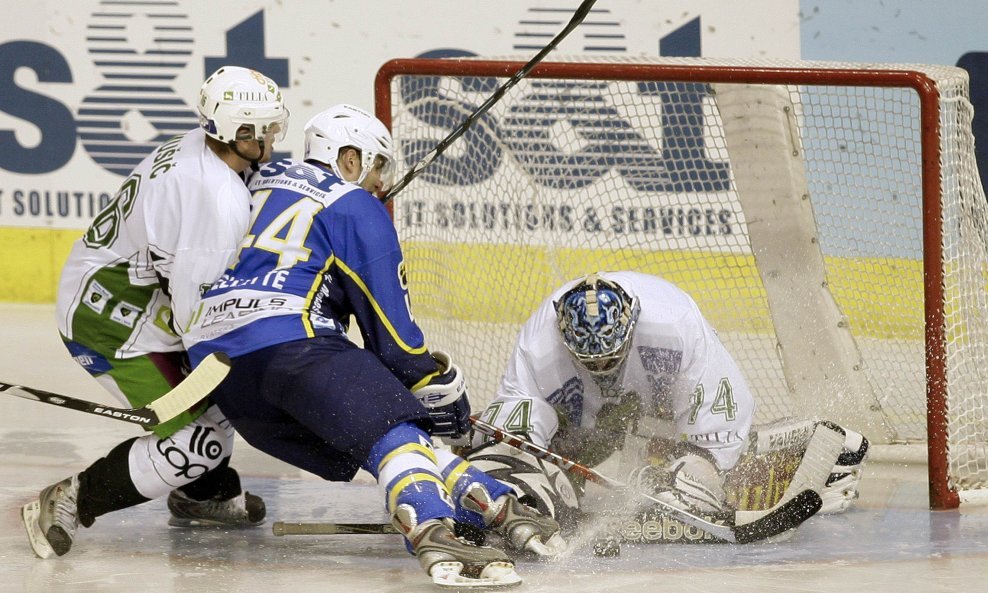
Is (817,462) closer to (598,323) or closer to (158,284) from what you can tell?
(598,323)

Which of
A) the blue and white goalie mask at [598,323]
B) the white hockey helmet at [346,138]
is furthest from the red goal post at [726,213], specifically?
the blue and white goalie mask at [598,323]

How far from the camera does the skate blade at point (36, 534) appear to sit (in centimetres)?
318

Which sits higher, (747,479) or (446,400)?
(446,400)

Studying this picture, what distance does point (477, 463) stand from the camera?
11.1 ft

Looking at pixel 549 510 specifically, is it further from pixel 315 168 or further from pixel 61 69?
pixel 61 69

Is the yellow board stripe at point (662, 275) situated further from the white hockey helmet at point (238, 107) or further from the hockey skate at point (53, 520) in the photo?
the hockey skate at point (53, 520)

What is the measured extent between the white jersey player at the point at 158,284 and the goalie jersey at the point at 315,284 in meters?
0.08

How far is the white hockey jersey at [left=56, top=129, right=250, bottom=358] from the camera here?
123 inches

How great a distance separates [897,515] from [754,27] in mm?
2719

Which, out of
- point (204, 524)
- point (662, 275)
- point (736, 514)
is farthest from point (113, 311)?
point (662, 275)

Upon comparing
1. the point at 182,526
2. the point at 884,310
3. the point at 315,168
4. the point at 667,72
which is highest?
the point at 667,72

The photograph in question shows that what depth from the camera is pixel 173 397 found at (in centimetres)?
310

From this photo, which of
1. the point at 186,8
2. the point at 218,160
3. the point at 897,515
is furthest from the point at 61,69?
the point at 897,515

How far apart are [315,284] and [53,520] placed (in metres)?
0.83
